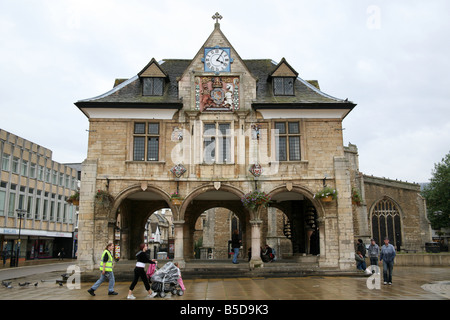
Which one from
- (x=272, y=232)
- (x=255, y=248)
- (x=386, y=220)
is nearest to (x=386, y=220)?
(x=386, y=220)

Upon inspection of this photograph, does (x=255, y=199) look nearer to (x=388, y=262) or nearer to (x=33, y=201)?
(x=388, y=262)

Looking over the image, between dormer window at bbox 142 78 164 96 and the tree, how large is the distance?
113 feet

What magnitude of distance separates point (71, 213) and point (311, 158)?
38782 mm

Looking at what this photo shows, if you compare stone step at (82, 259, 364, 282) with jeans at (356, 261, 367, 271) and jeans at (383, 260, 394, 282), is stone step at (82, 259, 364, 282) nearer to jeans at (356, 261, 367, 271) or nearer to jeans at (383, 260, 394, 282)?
jeans at (356, 261, 367, 271)

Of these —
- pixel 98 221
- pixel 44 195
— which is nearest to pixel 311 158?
pixel 98 221

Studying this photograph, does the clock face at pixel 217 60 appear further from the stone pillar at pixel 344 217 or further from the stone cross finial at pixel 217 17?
the stone pillar at pixel 344 217

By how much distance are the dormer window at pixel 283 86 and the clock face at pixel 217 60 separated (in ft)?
8.88

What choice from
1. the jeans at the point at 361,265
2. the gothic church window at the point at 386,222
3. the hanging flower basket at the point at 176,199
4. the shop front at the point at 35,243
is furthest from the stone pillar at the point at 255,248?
the shop front at the point at 35,243

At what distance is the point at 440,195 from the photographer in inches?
1713

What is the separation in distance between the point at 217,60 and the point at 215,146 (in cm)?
458

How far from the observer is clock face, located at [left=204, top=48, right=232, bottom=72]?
20797 mm

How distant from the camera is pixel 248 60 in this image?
989 inches

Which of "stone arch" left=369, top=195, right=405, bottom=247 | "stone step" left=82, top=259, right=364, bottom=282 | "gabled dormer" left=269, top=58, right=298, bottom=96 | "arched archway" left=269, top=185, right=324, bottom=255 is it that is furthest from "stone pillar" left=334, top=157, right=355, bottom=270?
"stone arch" left=369, top=195, right=405, bottom=247
